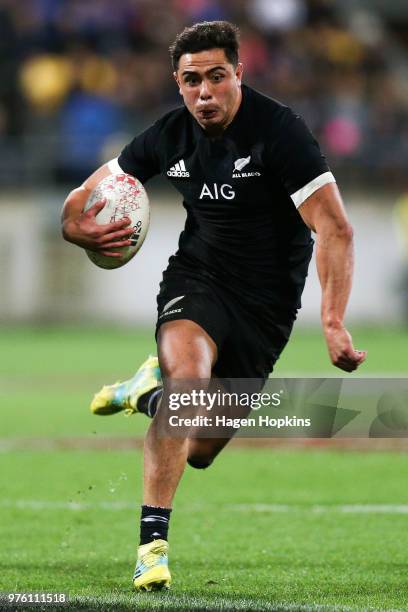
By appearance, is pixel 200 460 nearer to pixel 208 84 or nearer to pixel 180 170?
pixel 180 170

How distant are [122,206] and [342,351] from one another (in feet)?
5.10

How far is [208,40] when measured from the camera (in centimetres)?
602

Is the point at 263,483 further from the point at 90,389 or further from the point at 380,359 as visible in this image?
the point at 380,359

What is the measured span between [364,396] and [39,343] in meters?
15.7

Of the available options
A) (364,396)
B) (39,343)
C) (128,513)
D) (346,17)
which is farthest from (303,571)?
(346,17)

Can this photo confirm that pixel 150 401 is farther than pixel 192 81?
Yes

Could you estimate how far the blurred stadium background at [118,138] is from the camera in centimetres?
2514

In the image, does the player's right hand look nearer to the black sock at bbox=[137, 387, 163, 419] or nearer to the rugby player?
the rugby player

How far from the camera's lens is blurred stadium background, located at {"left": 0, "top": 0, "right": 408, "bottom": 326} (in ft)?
82.5

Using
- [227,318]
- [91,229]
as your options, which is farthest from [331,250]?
[91,229]

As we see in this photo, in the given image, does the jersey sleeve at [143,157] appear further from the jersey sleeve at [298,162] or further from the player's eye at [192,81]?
the jersey sleeve at [298,162]

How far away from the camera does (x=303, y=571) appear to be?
20.0ft

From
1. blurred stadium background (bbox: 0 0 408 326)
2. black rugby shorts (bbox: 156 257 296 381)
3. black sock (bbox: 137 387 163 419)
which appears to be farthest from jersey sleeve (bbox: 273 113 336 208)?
blurred stadium background (bbox: 0 0 408 326)

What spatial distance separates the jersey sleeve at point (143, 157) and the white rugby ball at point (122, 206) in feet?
0.18
